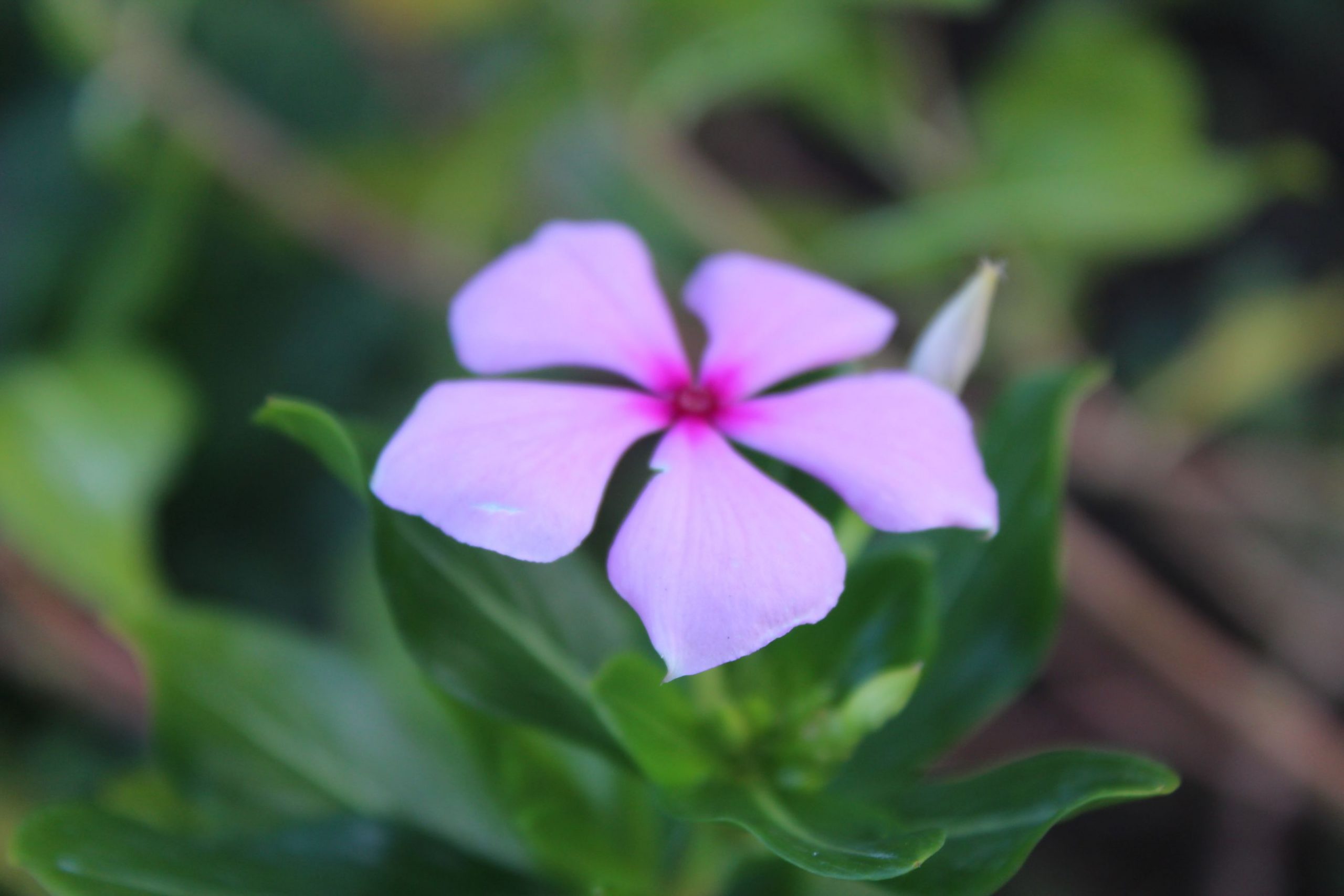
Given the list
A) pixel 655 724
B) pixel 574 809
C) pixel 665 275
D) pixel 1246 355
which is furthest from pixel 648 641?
pixel 1246 355

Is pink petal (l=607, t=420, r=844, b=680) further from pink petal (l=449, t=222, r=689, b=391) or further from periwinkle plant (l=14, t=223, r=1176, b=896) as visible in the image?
pink petal (l=449, t=222, r=689, b=391)

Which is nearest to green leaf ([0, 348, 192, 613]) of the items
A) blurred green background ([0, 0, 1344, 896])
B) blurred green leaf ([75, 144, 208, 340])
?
blurred green background ([0, 0, 1344, 896])

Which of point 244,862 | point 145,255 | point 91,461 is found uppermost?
point 145,255

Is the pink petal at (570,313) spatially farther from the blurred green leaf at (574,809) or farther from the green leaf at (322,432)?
the blurred green leaf at (574,809)

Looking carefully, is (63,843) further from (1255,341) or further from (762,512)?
(1255,341)

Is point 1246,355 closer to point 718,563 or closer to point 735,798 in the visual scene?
point 735,798

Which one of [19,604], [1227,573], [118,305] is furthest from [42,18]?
[1227,573]
